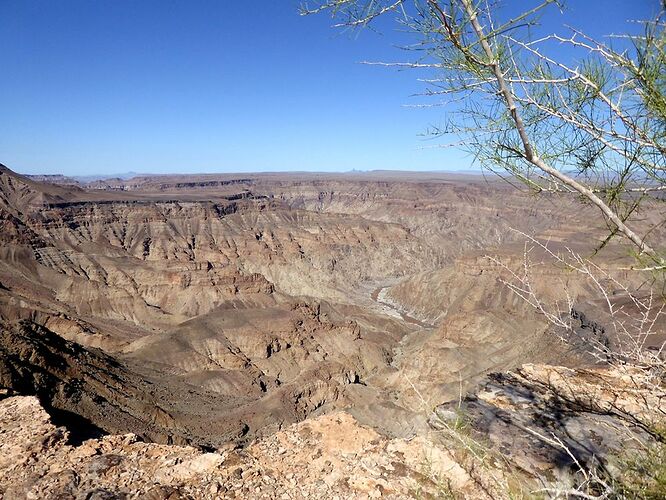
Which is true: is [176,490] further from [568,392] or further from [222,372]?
[222,372]

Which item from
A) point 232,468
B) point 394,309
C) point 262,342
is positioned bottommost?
point 394,309

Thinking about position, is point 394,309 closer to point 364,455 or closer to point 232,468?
point 364,455

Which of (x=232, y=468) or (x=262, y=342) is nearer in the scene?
(x=232, y=468)

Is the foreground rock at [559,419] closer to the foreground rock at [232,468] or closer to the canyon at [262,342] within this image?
the canyon at [262,342]

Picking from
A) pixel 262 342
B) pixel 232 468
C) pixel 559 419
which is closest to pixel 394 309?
pixel 262 342

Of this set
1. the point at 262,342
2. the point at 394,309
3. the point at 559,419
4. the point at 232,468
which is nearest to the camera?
the point at 559,419

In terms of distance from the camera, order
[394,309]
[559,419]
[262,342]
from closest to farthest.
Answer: [559,419]
[262,342]
[394,309]

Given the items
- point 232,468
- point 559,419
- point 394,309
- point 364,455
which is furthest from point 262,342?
point 559,419

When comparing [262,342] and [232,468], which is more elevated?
[232,468]

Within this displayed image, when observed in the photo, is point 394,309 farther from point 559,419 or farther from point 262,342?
point 559,419

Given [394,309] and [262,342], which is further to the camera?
[394,309]
